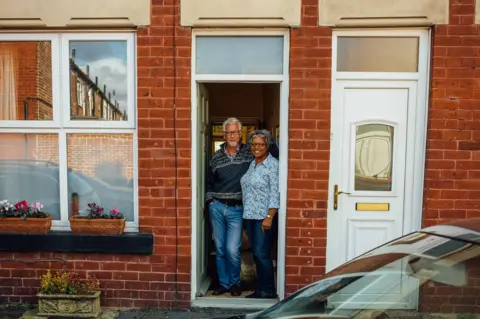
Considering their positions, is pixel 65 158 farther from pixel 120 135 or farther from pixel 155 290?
pixel 155 290

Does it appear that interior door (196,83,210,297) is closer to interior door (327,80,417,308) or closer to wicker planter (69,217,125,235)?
wicker planter (69,217,125,235)

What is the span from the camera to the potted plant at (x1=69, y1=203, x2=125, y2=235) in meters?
3.79

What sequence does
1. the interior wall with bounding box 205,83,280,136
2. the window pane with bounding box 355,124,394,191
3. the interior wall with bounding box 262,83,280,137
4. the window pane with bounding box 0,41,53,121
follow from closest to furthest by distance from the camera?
the window pane with bounding box 355,124,394,191, the window pane with bounding box 0,41,53,121, the interior wall with bounding box 262,83,280,137, the interior wall with bounding box 205,83,280,136

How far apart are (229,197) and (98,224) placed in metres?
1.34

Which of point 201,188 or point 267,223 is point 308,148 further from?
point 201,188

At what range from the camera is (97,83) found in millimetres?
3928

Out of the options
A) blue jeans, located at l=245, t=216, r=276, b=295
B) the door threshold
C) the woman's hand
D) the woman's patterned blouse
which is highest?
the woman's patterned blouse

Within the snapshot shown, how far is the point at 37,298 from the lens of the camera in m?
3.93

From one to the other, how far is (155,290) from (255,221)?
1.24 m

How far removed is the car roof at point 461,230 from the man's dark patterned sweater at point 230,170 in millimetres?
2138

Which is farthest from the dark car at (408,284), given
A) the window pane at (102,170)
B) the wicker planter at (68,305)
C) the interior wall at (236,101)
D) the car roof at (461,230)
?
the interior wall at (236,101)

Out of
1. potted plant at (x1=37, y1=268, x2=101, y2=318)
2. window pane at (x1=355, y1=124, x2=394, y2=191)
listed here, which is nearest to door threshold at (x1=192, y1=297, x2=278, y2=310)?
potted plant at (x1=37, y1=268, x2=101, y2=318)

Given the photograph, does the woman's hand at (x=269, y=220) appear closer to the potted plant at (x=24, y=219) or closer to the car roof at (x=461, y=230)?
the car roof at (x=461, y=230)

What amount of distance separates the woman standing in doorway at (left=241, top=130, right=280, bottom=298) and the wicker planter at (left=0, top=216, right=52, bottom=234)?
2.02 meters
